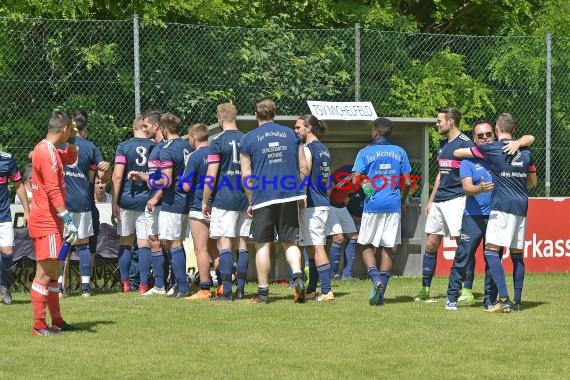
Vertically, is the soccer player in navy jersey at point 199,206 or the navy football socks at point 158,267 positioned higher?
the soccer player in navy jersey at point 199,206

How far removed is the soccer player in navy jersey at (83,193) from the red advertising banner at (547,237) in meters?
6.33

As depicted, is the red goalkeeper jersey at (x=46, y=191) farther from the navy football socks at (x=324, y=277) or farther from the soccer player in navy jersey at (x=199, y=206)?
the navy football socks at (x=324, y=277)

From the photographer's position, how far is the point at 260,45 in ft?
56.1

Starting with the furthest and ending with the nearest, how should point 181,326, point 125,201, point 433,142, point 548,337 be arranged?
point 433,142 < point 125,201 < point 181,326 < point 548,337

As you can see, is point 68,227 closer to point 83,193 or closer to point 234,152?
point 234,152

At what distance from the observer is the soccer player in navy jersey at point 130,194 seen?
45.8ft

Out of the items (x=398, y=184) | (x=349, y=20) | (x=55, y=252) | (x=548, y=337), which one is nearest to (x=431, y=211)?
(x=398, y=184)

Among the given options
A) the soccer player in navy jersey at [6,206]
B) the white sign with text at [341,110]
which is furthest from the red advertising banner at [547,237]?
the soccer player in navy jersey at [6,206]

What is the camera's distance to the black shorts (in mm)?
12117

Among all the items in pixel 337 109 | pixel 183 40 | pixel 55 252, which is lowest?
pixel 55 252

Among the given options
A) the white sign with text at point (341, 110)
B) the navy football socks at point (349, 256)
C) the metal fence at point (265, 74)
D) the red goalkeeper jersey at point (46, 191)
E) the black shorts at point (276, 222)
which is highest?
the metal fence at point (265, 74)

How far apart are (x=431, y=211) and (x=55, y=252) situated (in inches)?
191

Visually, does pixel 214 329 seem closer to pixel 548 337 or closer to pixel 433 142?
pixel 548 337

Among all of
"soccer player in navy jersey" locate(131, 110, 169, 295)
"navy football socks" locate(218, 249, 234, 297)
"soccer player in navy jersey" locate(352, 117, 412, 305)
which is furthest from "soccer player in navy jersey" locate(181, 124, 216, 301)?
"soccer player in navy jersey" locate(352, 117, 412, 305)
